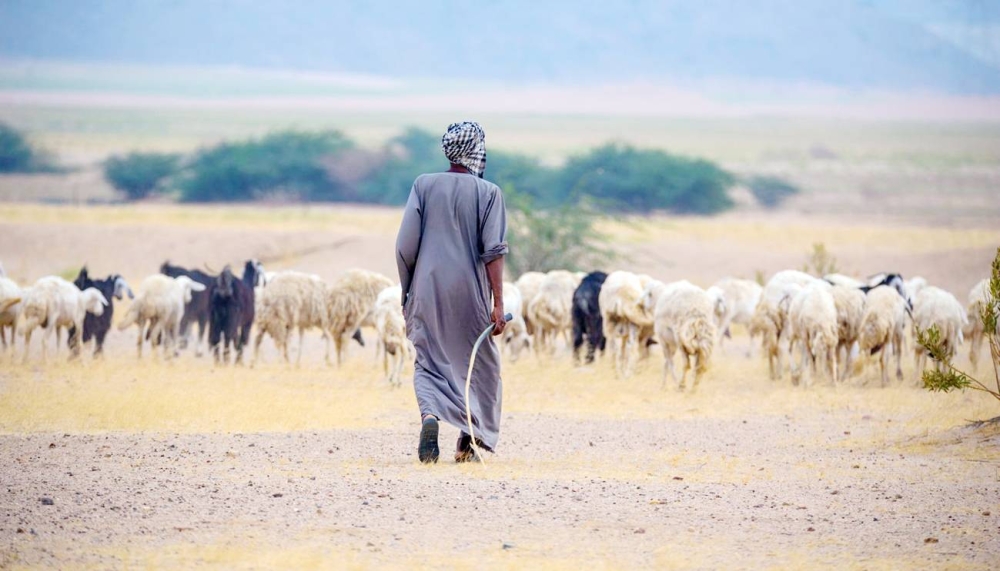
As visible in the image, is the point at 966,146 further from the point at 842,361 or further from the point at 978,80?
the point at 842,361

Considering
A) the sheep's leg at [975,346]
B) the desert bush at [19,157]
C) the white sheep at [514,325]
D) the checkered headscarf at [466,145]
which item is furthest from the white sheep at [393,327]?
the desert bush at [19,157]

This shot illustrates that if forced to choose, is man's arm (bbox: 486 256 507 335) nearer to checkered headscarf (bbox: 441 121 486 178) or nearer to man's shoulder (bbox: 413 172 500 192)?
man's shoulder (bbox: 413 172 500 192)

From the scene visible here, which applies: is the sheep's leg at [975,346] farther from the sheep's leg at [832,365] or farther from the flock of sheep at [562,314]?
the sheep's leg at [832,365]

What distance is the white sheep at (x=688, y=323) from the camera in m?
14.5

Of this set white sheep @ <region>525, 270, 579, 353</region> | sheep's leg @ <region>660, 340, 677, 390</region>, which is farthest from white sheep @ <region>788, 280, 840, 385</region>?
white sheep @ <region>525, 270, 579, 353</region>

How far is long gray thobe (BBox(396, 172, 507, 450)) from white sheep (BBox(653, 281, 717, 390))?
5.74 meters

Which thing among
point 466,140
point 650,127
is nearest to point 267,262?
point 466,140

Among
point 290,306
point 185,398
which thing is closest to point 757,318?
point 290,306

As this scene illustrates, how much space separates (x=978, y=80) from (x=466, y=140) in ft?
543

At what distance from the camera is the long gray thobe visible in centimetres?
898

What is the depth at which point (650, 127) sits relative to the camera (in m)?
111

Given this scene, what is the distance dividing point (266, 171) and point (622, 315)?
143 ft

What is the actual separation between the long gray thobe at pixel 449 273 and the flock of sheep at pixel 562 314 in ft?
18.2

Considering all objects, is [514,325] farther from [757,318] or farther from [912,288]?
[912,288]
